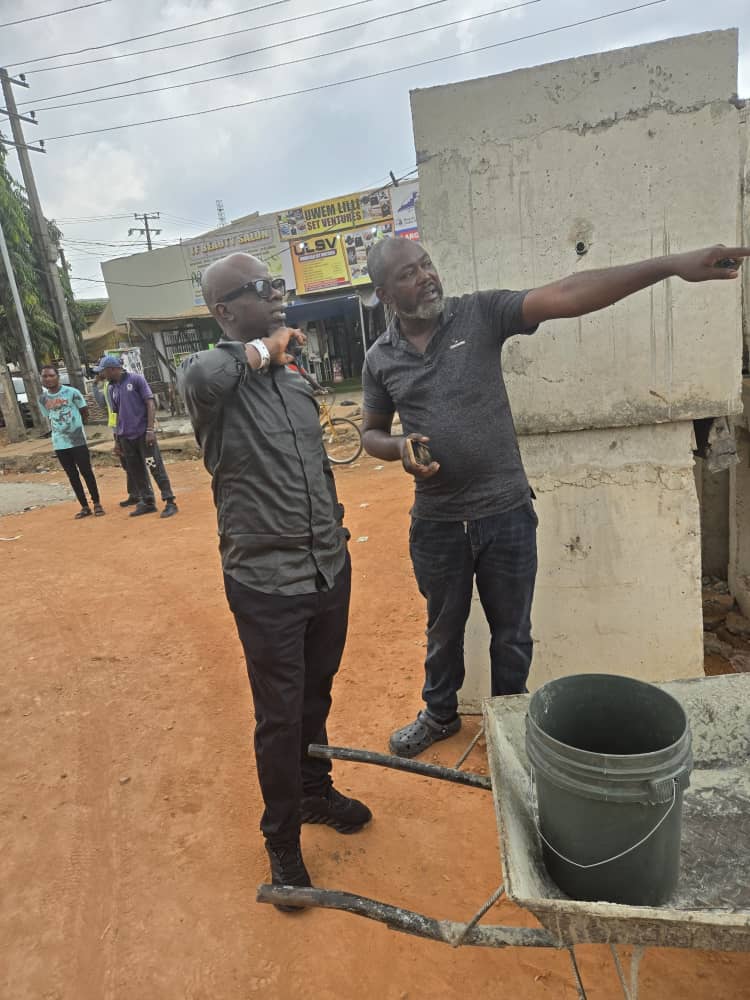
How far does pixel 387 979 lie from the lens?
199cm

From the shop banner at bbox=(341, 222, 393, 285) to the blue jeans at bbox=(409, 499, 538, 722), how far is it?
51.5 ft

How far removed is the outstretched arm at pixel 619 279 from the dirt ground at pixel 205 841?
204 centimetres

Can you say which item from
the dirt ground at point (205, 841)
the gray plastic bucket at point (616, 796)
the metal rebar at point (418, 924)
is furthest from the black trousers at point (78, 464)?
the gray plastic bucket at point (616, 796)

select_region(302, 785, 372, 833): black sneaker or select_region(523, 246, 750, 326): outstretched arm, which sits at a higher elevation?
select_region(523, 246, 750, 326): outstretched arm

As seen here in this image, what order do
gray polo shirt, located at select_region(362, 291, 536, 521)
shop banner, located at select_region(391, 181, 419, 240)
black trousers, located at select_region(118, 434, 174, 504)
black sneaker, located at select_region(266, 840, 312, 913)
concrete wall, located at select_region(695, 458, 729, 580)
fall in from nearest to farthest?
1. black sneaker, located at select_region(266, 840, 312, 913)
2. gray polo shirt, located at select_region(362, 291, 536, 521)
3. concrete wall, located at select_region(695, 458, 729, 580)
4. black trousers, located at select_region(118, 434, 174, 504)
5. shop banner, located at select_region(391, 181, 419, 240)

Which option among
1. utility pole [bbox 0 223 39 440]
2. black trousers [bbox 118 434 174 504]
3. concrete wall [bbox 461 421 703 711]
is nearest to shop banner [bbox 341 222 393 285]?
utility pole [bbox 0 223 39 440]

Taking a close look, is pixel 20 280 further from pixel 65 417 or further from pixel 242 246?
pixel 65 417

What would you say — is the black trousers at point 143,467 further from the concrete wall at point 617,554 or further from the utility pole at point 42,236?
the utility pole at point 42,236

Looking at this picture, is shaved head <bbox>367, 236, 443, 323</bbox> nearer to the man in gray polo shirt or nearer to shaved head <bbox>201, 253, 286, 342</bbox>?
the man in gray polo shirt

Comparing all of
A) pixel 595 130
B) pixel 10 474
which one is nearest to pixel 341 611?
pixel 595 130

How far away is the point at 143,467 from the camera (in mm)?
8086

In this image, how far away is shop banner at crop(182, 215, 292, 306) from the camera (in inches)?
722

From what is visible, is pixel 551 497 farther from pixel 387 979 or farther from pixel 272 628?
pixel 387 979

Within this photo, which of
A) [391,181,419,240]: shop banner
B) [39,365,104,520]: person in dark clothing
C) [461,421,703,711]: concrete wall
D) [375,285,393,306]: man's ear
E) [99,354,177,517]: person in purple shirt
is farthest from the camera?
[391,181,419,240]: shop banner
